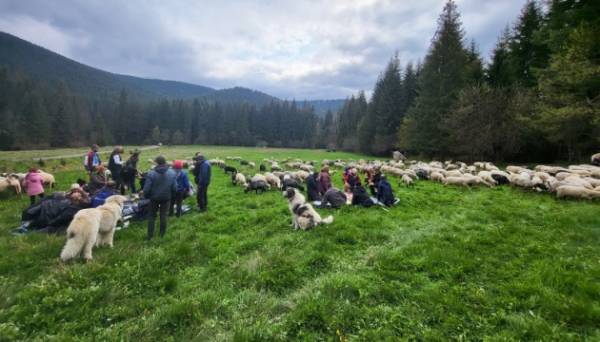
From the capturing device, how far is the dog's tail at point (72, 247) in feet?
18.4

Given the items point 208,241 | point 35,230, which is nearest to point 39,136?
point 35,230

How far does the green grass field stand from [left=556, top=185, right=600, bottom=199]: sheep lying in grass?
2732mm

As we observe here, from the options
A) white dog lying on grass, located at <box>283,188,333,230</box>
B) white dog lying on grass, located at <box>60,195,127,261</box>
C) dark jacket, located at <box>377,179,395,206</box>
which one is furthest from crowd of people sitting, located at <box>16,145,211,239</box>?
dark jacket, located at <box>377,179,395,206</box>

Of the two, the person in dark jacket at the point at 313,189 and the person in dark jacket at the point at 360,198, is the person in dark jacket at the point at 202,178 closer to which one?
the person in dark jacket at the point at 313,189

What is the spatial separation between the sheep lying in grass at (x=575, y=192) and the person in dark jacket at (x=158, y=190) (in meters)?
14.7

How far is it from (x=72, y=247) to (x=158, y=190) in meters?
2.24

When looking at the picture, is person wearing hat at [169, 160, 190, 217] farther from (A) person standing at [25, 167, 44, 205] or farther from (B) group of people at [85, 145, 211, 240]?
(A) person standing at [25, 167, 44, 205]

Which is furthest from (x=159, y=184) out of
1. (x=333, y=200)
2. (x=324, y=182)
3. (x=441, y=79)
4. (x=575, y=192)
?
(x=441, y=79)

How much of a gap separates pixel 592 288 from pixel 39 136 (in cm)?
7967

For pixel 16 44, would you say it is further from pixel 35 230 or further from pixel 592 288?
pixel 592 288

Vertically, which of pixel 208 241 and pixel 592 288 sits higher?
pixel 592 288

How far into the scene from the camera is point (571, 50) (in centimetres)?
1622

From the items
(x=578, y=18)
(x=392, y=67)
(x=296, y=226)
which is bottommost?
(x=296, y=226)

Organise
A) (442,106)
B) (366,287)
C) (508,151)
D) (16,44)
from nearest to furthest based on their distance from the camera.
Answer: (366,287) < (508,151) < (442,106) < (16,44)
